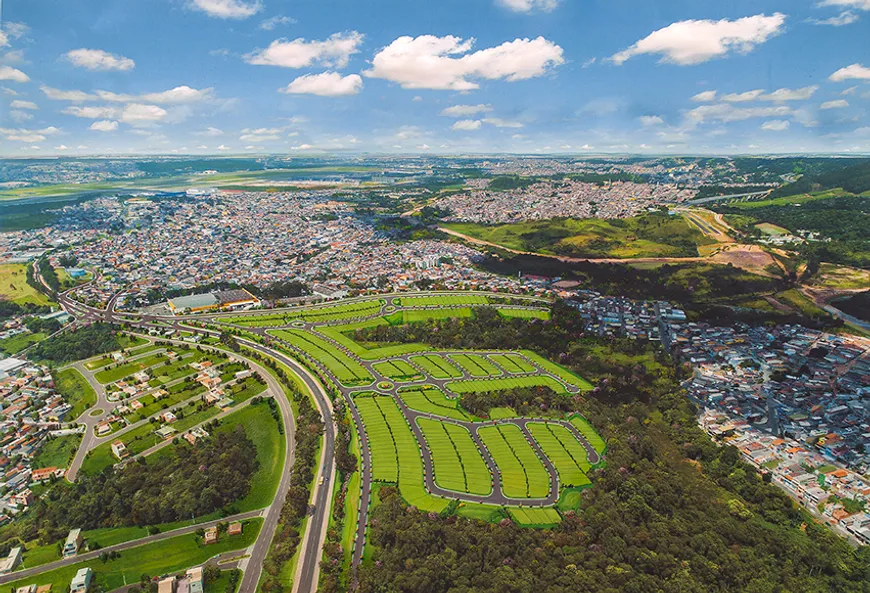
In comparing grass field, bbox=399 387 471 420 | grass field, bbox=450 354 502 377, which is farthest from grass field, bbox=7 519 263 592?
grass field, bbox=450 354 502 377

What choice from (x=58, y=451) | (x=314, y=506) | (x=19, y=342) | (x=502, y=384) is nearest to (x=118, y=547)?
(x=314, y=506)

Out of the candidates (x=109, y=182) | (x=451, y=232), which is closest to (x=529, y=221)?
(x=451, y=232)

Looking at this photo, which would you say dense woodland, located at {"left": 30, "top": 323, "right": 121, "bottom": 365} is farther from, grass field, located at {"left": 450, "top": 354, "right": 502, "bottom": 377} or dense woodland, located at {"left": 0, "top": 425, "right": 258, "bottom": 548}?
grass field, located at {"left": 450, "top": 354, "right": 502, "bottom": 377}

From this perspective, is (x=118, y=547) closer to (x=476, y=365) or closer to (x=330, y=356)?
(x=330, y=356)

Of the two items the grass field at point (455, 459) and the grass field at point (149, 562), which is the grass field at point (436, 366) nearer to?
→ the grass field at point (455, 459)

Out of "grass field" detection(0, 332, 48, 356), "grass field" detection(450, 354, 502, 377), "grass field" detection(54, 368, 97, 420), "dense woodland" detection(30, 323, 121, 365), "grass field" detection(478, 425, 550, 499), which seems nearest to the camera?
"grass field" detection(478, 425, 550, 499)
